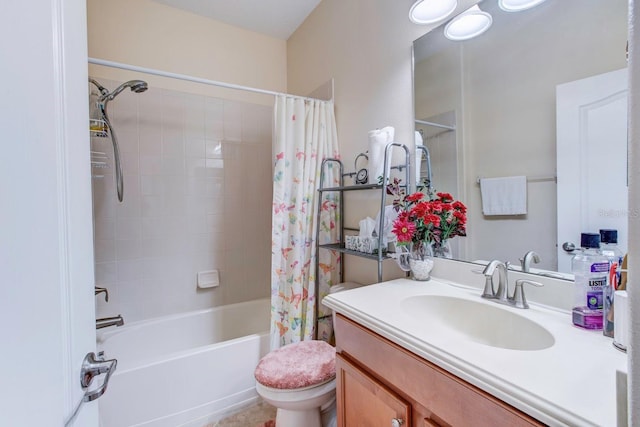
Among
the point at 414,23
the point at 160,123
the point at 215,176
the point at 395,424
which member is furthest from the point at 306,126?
the point at 395,424

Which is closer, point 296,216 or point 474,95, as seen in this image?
point 474,95

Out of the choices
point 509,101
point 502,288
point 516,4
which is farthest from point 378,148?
point 502,288

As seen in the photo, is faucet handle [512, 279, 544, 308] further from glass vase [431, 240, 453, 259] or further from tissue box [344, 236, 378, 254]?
tissue box [344, 236, 378, 254]

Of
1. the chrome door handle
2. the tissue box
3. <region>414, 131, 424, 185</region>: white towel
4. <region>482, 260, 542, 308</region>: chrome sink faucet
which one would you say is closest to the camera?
the chrome door handle

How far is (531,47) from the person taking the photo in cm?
97

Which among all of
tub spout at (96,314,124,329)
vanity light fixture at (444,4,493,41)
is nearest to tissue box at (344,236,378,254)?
vanity light fixture at (444,4,493,41)

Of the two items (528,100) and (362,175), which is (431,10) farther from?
(362,175)

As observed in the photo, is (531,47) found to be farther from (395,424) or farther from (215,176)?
(215,176)

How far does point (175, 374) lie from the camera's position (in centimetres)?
151

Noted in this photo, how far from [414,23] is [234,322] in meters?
2.31

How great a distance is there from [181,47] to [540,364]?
2.67m

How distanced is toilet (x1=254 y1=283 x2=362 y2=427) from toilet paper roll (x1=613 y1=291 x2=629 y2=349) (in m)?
0.97

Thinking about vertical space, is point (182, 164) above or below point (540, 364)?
above

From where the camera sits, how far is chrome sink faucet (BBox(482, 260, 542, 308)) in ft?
2.98
